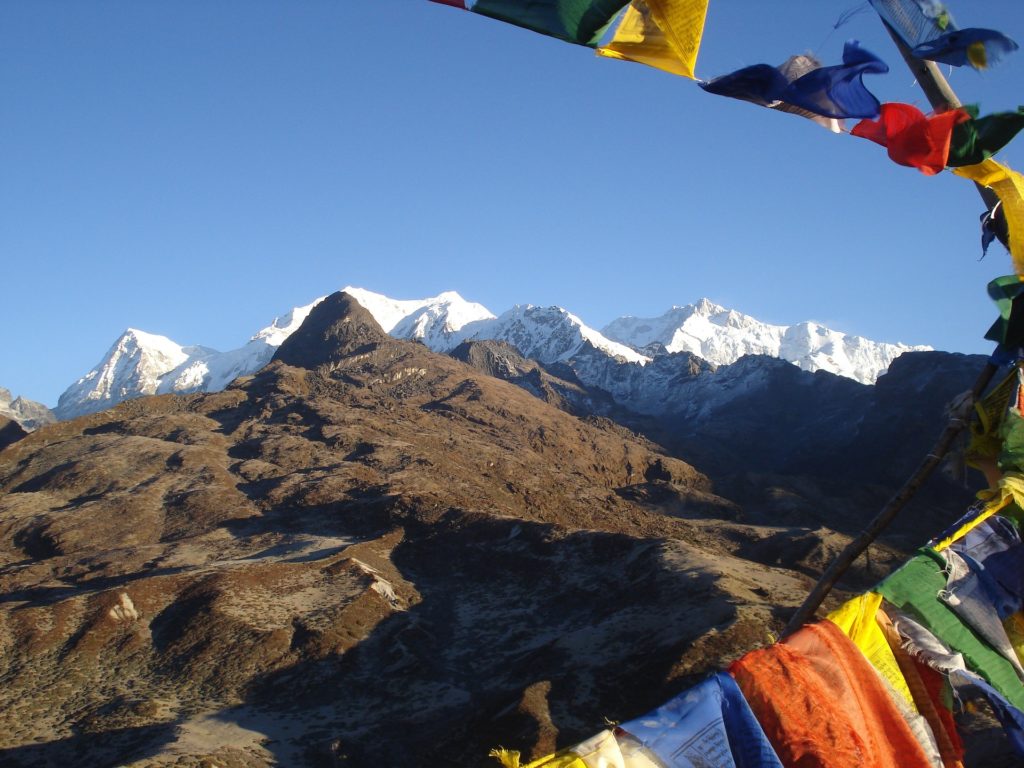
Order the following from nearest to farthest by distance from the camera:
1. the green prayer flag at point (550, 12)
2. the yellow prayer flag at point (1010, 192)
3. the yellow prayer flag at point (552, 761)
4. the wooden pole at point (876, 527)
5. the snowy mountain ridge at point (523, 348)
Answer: the yellow prayer flag at point (552, 761) < the green prayer flag at point (550, 12) < the wooden pole at point (876, 527) < the yellow prayer flag at point (1010, 192) < the snowy mountain ridge at point (523, 348)

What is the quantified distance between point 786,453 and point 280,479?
154ft

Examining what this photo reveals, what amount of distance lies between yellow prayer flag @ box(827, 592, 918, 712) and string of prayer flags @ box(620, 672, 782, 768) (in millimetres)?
743

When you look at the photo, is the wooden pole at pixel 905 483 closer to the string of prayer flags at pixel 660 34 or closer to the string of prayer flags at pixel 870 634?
the string of prayer flags at pixel 870 634

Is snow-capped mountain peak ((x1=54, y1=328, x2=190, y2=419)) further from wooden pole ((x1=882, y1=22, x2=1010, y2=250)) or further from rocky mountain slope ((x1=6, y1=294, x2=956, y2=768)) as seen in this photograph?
wooden pole ((x1=882, y1=22, x2=1010, y2=250))

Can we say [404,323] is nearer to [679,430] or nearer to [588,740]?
[679,430]

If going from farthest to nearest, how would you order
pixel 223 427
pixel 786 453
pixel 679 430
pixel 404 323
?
1. pixel 404 323
2. pixel 679 430
3. pixel 786 453
4. pixel 223 427

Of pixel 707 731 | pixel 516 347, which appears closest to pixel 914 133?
pixel 707 731

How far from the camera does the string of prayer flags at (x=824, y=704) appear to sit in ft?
9.87

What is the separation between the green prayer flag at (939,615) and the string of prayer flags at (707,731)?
41.0 inches

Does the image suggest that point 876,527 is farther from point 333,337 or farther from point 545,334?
point 545,334

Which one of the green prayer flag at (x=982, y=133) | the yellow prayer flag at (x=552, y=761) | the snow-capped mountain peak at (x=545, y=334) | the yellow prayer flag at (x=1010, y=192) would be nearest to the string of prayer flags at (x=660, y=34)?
the green prayer flag at (x=982, y=133)

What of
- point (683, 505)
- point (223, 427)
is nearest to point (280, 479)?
point (223, 427)

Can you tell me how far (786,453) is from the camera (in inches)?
2653

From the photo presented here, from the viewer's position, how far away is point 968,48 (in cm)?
348
